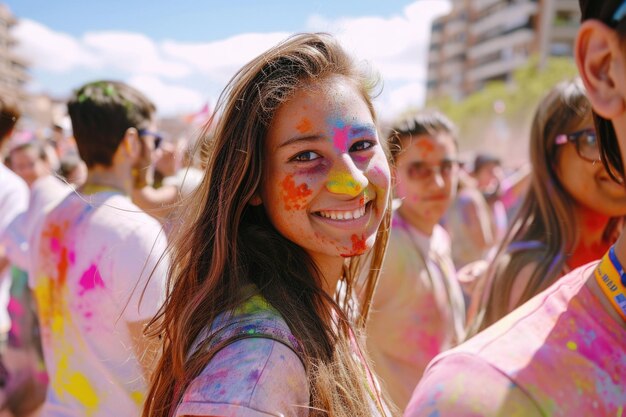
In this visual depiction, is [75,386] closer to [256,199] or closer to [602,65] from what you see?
[256,199]

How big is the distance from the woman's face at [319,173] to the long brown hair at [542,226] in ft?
3.10

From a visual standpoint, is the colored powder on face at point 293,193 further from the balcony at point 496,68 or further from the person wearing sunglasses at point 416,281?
the balcony at point 496,68

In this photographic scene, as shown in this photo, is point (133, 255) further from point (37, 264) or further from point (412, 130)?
point (412, 130)

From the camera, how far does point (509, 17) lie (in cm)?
6147

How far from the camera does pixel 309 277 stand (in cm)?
168

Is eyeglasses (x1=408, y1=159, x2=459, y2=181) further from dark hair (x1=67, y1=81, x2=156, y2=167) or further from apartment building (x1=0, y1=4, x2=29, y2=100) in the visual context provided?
apartment building (x1=0, y1=4, x2=29, y2=100)

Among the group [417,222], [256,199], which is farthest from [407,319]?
[256,199]

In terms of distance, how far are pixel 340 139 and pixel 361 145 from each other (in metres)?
0.10

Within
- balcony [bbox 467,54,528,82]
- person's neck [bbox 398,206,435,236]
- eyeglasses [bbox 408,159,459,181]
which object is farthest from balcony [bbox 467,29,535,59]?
person's neck [bbox 398,206,435,236]

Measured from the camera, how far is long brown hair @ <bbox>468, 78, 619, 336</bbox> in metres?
2.40

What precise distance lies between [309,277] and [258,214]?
243mm

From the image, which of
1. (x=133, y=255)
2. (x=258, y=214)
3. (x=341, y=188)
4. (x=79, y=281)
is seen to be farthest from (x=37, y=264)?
(x=341, y=188)

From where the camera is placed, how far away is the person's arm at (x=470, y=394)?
0.96 metres

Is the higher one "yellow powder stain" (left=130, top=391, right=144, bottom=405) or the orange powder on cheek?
the orange powder on cheek
